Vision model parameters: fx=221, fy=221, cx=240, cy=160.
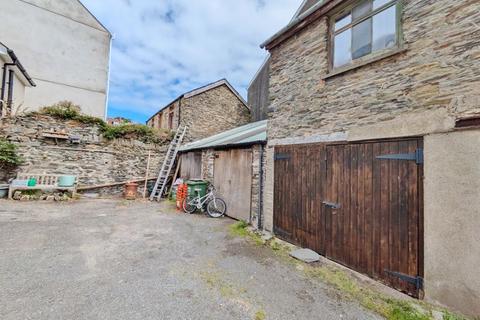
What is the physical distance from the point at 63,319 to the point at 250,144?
17.5 feet

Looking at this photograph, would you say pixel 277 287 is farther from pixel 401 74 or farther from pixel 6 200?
pixel 6 200

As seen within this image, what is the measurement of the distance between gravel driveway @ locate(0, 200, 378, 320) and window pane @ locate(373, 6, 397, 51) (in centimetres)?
409

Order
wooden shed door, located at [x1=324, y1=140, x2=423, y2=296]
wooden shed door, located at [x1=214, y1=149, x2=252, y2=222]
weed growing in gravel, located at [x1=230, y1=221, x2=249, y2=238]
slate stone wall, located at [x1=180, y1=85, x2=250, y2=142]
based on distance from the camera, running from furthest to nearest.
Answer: slate stone wall, located at [x1=180, y1=85, x2=250, y2=142], wooden shed door, located at [x1=214, y1=149, x2=252, y2=222], weed growing in gravel, located at [x1=230, y1=221, x2=249, y2=238], wooden shed door, located at [x1=324, y1=140, x2=423, y2=296]

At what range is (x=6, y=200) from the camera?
324 inches

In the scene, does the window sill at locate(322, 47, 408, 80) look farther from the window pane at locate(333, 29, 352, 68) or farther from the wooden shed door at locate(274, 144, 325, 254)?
the wooden shed door at locate(274, 144, 325, 254)

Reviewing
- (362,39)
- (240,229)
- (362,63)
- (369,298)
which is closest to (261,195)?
(240,229)

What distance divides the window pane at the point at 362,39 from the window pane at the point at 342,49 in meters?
0.08

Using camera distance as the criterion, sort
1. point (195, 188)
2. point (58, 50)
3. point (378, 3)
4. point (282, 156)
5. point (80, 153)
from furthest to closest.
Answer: point (58, 50) < point (80, 153) < point (195, 188) < point (282, 156) < point (378, 3)

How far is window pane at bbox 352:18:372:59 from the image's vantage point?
3988 mm

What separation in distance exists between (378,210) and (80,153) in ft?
39.7

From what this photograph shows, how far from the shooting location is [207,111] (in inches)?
593

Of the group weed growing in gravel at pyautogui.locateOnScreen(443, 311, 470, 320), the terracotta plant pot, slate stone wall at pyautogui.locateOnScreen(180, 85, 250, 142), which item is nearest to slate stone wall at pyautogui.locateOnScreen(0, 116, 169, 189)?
the terracotta plant pot

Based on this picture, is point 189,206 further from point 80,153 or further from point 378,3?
point 378,3

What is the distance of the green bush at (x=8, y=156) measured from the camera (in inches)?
345
